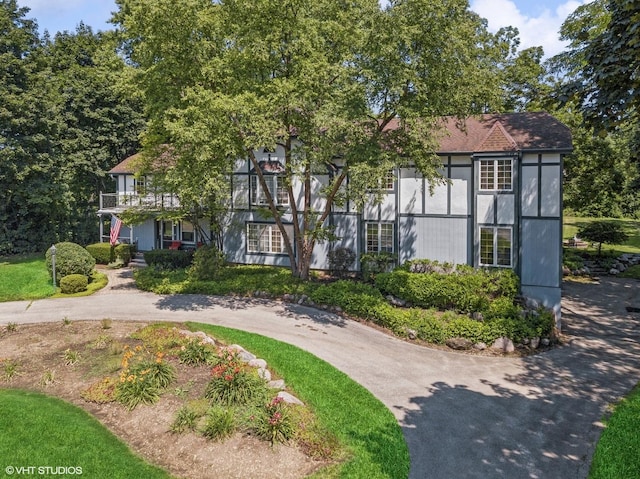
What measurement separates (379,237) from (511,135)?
316 inches

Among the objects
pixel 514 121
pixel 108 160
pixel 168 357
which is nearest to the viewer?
pixel 168 357

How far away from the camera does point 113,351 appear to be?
42.3 ft

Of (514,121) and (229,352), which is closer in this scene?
(229,352)

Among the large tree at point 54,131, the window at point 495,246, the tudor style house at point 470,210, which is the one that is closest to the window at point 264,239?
the tudor style house at point 470,210

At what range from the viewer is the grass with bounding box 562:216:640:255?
33.6 meters

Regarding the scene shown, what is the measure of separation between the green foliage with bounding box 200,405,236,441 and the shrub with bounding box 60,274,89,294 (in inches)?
622

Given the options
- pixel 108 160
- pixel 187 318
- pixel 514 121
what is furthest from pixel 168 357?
pixel 108 160

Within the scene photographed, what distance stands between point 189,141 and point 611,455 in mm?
15436

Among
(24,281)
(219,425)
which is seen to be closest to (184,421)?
(219,425)

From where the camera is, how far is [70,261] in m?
22.4

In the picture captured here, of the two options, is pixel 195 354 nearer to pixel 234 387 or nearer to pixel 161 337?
pixel 161 337

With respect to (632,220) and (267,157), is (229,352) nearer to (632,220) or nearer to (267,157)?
(267,157)

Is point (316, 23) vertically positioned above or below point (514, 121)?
above

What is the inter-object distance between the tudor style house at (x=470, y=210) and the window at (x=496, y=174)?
0.04 metres
